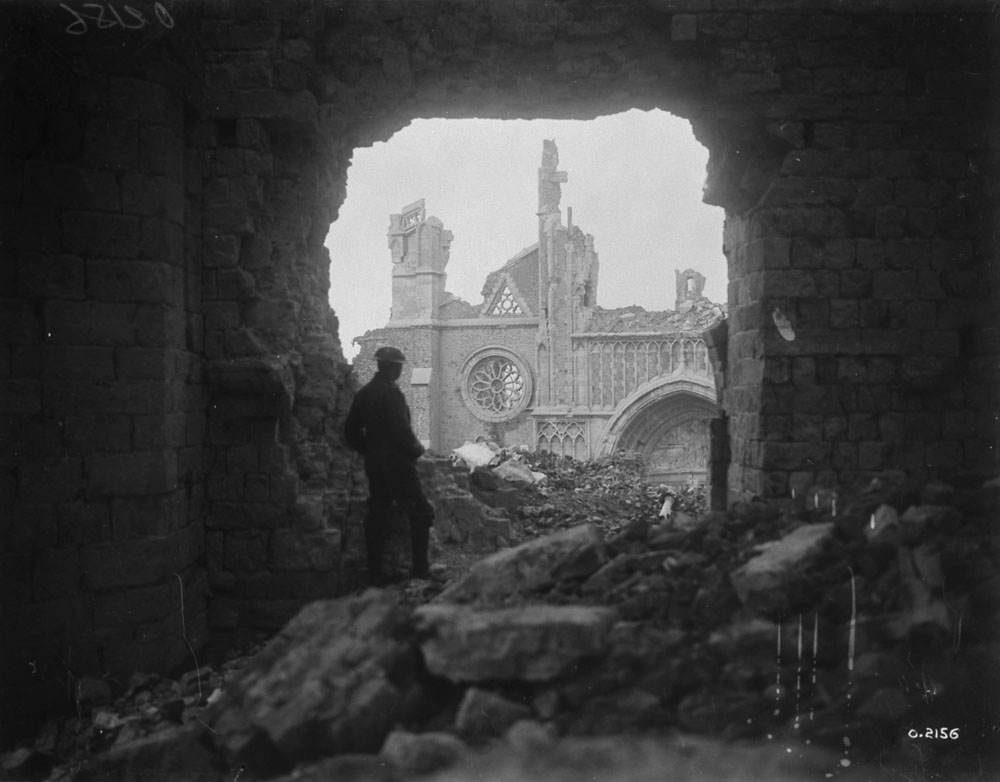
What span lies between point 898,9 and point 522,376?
86.6ft

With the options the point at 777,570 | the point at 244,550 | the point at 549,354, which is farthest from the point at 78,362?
the point at 549,354

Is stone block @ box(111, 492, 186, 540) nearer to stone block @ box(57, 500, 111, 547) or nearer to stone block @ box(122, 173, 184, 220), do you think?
stone block @ box(57, 500, 111, 547)

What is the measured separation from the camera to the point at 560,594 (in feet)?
12.9

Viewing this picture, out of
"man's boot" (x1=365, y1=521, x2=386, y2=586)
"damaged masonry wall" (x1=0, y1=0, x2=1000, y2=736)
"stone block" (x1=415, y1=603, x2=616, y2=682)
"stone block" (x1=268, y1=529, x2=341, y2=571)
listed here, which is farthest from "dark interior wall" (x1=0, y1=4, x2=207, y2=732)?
"stone block" (x1=415, y1=603, x2=616, y2=682)

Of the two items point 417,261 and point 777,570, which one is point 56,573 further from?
point 417,261

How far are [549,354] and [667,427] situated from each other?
5292 millimetres

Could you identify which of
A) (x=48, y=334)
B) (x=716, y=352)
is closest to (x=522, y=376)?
(x=716, y=352)

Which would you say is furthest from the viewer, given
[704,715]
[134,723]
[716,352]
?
[716,352]

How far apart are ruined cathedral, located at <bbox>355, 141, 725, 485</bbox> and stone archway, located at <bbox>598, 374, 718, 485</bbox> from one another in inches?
1.4

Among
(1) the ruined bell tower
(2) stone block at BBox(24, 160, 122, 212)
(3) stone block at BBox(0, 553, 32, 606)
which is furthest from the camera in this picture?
(1) the ruined bell tower

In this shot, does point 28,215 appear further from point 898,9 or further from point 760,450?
point 898,9

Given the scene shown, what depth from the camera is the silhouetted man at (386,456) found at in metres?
5.80

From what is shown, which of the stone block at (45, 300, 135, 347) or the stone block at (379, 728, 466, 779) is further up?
the stone block at (45, 300, 135, 347)

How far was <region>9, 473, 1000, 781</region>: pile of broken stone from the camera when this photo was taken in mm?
3324
